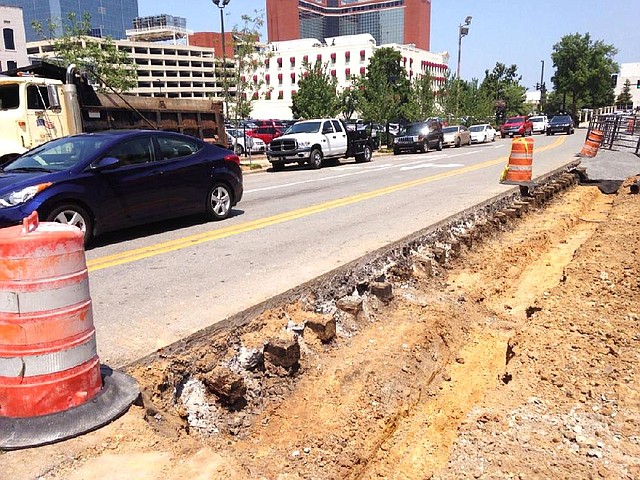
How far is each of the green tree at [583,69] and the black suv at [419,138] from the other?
66.0 meters

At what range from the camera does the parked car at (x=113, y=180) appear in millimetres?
7094

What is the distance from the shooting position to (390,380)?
469 cm

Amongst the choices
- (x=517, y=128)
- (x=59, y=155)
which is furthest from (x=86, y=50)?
(x=517, y=128)

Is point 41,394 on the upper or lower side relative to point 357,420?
upper

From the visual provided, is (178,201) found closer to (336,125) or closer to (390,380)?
(390,380)

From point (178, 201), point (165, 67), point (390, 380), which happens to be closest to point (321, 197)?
point (178, 201)

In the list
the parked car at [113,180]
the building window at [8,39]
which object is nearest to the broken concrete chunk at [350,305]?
the parked car at [113,180]

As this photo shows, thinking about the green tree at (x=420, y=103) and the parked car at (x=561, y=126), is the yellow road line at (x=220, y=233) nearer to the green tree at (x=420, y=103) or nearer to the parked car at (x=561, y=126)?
the green tree at (x=420, y=103)

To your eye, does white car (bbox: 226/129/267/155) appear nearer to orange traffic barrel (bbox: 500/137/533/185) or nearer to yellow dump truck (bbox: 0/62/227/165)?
yellow dump truck (bbox: 0/62/227/165)

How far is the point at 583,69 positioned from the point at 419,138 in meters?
69.1

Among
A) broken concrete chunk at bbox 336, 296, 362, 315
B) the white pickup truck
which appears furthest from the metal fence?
broken concrete chunk at bbox 336, 296, 362, 315

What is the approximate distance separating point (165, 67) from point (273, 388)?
423 feet

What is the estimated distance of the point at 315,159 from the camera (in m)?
22.6

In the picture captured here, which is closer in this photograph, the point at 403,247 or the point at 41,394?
the point at 41,394
